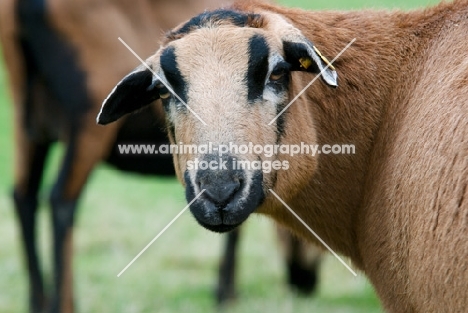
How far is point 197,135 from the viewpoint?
494cm

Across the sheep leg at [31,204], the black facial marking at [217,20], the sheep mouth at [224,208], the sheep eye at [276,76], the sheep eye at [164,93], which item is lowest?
the sheep leg at [31,204]

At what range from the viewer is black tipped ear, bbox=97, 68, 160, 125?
5.39 m

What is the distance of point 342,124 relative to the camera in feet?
18.3

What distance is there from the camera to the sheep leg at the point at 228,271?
32.3 ft

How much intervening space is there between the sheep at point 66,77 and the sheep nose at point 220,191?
3.43m

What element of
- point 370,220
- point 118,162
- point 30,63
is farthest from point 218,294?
point 370,220

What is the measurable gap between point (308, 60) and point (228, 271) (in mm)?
5311

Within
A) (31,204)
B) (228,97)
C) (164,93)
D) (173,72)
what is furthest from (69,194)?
(228,97)

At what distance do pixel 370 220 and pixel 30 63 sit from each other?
433cm

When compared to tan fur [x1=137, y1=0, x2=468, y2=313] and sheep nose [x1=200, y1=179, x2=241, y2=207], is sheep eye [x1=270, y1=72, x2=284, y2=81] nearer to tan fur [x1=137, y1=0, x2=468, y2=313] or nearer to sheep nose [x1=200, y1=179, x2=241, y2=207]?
tan fur [x1=137, y1=0, x2=468, y2=313]

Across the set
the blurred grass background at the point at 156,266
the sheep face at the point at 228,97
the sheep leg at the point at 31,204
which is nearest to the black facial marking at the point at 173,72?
the sheep face at the point at 228,97

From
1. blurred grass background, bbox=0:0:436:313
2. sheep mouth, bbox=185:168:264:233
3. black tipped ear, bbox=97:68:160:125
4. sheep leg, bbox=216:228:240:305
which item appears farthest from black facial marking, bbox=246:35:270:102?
sheep leg, bbox=216:228:240:305

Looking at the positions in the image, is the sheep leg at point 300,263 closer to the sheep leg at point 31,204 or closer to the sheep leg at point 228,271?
the sheep leg at point 228,271

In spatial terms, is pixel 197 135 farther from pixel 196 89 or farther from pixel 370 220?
pixel 370 220
